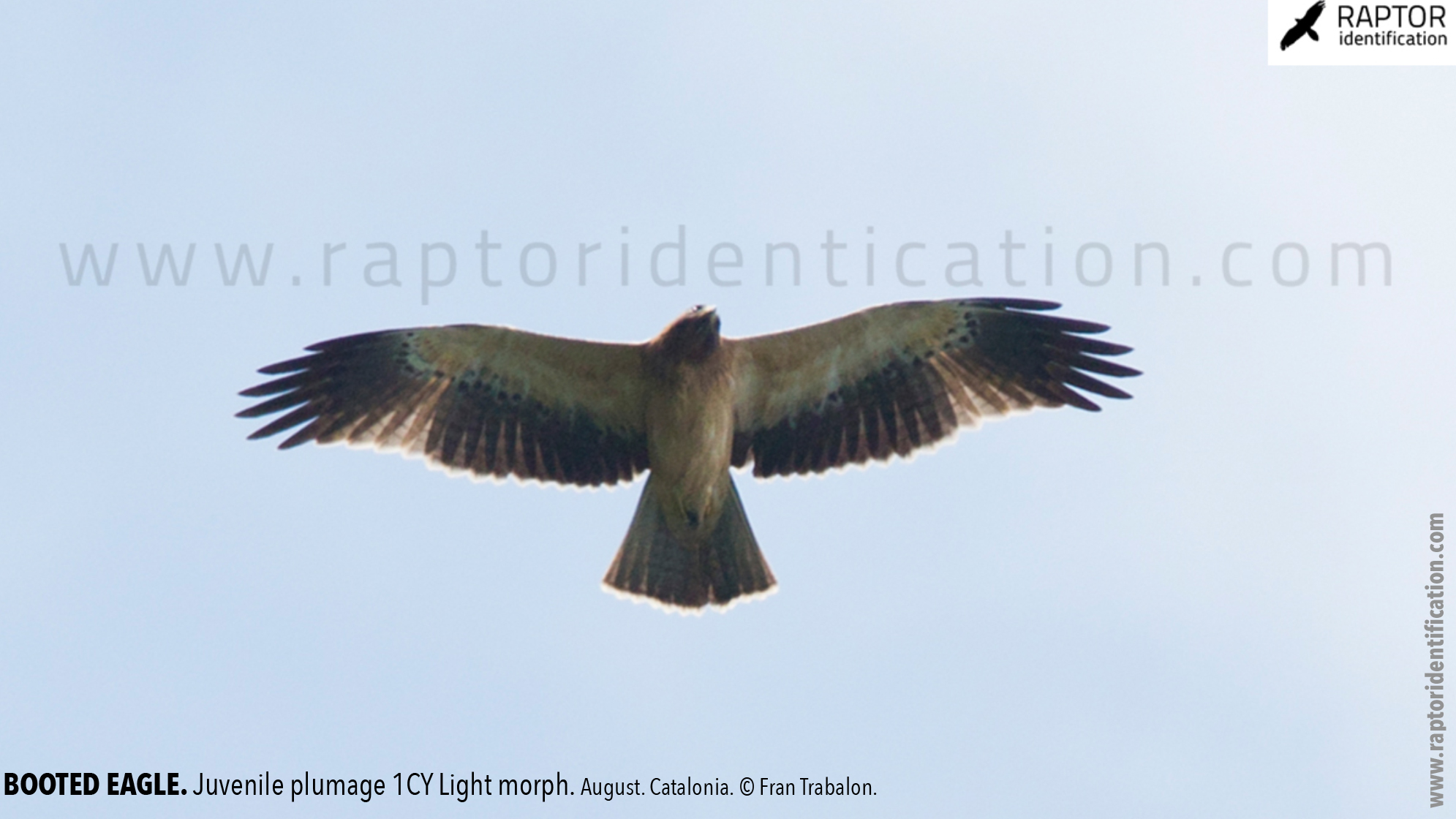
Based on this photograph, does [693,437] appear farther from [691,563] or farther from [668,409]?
[691,563]

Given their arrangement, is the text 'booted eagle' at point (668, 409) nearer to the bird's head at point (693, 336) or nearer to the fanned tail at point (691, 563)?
the fanned tail at point (691, 563)

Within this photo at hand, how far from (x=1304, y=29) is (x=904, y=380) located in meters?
3.88

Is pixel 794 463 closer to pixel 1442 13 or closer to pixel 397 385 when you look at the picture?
pixel 397 385

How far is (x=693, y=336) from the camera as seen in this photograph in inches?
323

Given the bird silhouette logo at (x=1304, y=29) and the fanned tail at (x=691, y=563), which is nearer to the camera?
the fanned tail at (x=691, y=563)

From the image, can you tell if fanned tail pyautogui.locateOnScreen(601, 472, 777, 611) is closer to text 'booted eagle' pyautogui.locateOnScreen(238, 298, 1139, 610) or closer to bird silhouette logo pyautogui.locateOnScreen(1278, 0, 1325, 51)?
text 'booted eagle' pyautogui.locateOnScreen(238, 298, 1139, 610)

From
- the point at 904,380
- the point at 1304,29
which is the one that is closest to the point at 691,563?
the point at 904,380

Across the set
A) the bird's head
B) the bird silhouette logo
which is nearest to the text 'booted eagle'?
the bird's head

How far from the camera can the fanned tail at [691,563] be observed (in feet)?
29.3

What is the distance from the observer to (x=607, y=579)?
8992 millimetres

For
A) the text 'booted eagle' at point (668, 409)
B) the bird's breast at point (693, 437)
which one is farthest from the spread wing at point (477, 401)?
the bird's breast at point (693, 437)

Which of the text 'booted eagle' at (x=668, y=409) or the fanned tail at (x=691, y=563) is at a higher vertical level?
the text 'booted eagle' at (x=668, y=409)

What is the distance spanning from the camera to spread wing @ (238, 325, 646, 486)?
8648 millimetres

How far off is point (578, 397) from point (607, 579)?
117 centimetres
